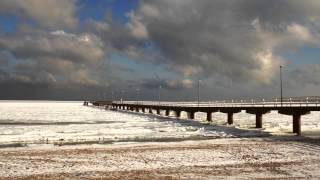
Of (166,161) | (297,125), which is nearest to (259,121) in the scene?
(297,125)

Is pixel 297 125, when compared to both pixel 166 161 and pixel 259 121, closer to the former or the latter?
pixel 259 121

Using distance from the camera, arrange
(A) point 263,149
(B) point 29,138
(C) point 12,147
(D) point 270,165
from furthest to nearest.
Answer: (B) point 29,138 → (C) point 12,147 → (A) point 263,149 → (D) point 270,165

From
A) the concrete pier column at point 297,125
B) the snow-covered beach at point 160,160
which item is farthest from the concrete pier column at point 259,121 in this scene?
the snow-covered beach at point 160,160

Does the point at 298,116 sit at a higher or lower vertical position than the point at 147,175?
higher

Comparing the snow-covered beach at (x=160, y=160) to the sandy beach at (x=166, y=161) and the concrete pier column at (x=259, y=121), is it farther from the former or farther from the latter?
the concrete pier column at (x=259, y=121)

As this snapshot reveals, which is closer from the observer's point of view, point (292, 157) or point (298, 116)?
point (292, 157)

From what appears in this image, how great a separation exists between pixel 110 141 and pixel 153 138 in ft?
11.9

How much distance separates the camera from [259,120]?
44.7m

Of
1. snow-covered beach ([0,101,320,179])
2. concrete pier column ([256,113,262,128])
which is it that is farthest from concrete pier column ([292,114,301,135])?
snow-covered beach ([0,101,320,179])

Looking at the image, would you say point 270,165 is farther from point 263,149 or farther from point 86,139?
point 86,139

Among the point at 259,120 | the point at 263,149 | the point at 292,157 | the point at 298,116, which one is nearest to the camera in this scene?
the point at 292,157

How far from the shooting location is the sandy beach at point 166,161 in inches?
690

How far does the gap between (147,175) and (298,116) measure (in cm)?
2387

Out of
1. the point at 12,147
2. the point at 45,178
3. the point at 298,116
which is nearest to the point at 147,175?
the point at 45,178
